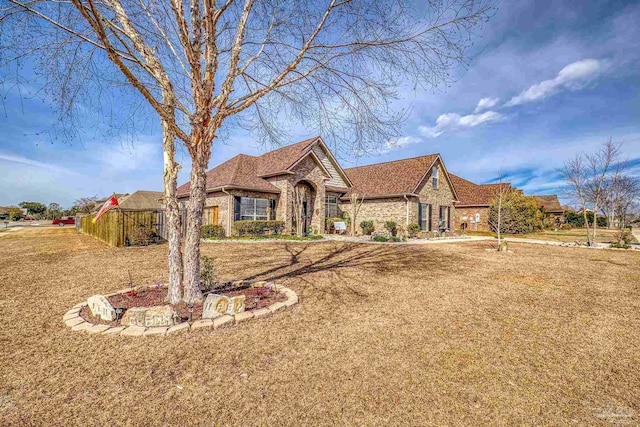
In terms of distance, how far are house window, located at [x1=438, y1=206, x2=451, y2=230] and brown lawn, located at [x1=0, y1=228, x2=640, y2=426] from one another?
16.9 m

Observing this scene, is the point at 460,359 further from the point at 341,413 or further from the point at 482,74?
the point at 482,74

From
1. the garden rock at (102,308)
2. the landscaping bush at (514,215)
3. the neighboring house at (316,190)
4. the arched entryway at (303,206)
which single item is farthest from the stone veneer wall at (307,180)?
the landscaping bush at (514,215)

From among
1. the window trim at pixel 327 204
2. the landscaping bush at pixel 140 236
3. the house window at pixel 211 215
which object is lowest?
the landscaping bush at pixel 140 236

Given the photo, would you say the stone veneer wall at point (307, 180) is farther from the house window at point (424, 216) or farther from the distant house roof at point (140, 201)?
the distant house roof at point (140, 201)

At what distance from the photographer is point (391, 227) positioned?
1952 cm

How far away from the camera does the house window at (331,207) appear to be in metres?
21.6

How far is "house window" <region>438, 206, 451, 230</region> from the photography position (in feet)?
73.9

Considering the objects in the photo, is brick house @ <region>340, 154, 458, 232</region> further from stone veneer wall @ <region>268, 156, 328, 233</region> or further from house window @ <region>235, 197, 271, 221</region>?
house window @ <region>235, 197, 271, 221</region>

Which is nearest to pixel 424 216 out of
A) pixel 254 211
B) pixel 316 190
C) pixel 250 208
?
pixel 316 190

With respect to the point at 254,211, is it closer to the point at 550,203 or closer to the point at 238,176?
the point at 238,176

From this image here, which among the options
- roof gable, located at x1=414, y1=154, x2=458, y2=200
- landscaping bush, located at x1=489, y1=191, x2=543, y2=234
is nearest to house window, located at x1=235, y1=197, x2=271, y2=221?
roof gable, located at x1=414, y1=154, x2=458, y2=200

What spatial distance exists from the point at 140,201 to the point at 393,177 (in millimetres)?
34217

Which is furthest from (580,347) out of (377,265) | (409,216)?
(409,216)

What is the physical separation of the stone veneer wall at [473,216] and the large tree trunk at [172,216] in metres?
30.5
